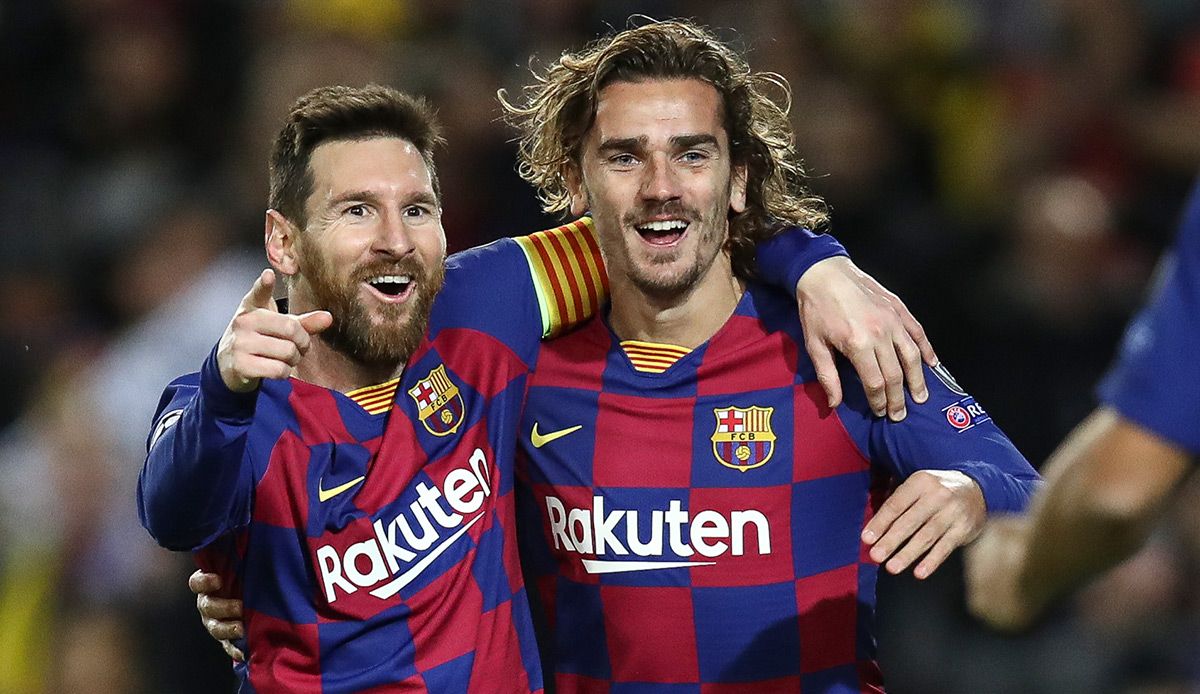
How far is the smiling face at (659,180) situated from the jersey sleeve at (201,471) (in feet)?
3.45

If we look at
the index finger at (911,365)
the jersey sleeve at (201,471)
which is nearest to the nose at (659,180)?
the index finger at (911,365)

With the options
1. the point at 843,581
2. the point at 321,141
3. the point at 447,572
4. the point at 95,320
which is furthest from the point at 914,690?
the point at 95,320

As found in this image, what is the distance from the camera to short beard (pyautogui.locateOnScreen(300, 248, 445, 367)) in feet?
12.1

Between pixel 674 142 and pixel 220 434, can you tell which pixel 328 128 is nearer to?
pixel 674 142

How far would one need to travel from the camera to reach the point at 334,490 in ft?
11.7

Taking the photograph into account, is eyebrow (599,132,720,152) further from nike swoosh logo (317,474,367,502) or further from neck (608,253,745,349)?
nike swoosh logo (317,474,367,502)

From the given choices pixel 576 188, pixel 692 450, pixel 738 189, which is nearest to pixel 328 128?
pixel 576 188

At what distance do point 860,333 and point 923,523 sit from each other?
0.52m

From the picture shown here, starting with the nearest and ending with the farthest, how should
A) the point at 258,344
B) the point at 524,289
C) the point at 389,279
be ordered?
the point at 258,344 → the point at 389,279 → the point at 524,289

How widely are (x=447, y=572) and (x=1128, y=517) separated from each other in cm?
188

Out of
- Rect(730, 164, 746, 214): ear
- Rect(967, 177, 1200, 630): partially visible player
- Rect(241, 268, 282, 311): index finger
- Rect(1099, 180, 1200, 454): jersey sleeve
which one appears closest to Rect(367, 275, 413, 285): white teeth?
Rect(241, 268, 282, 311): index finger

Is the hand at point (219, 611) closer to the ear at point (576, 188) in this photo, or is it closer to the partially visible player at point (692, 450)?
the partially visible player at point (692, 450)

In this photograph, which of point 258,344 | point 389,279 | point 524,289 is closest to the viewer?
point 258,344

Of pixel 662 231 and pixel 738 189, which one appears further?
pixel 738 189
